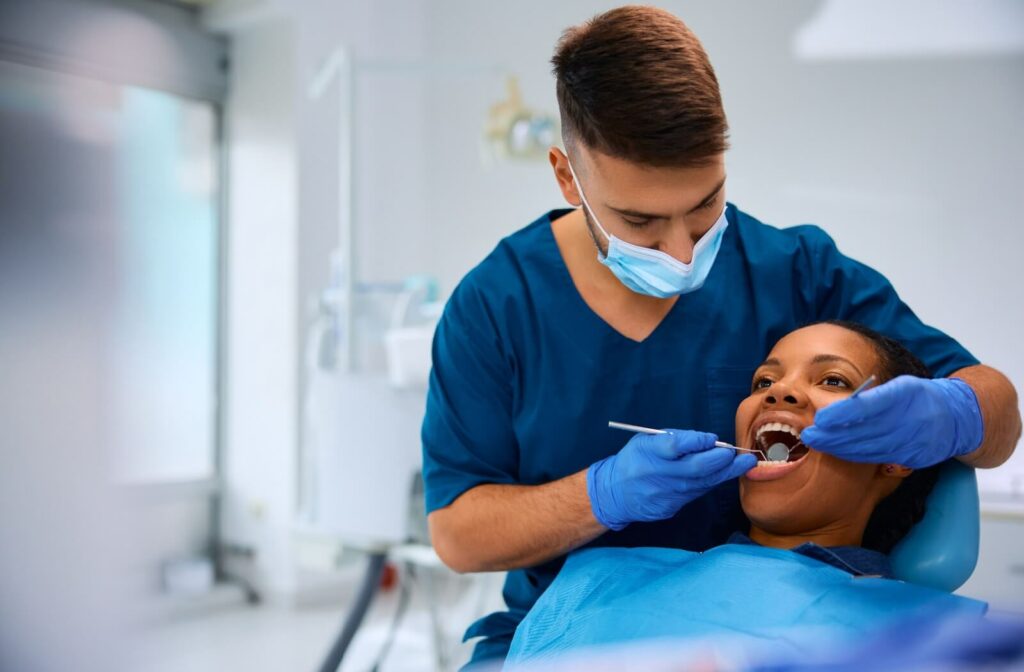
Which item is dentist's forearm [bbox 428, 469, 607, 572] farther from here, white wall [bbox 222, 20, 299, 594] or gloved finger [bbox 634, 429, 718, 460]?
white wall [bbox 222, 20, 299, 594]

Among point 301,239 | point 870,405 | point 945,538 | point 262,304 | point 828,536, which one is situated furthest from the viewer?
point 262,304

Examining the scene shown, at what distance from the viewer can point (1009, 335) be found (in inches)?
80.8

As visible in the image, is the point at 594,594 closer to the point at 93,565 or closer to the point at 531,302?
the point at 531,302

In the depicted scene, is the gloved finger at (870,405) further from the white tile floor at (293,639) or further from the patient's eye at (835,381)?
the white tile floor at (293,639)

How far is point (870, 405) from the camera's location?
2.94ft

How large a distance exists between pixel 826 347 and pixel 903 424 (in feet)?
0.64

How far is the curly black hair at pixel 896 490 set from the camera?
3.64ft

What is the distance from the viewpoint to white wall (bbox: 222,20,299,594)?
346 cm

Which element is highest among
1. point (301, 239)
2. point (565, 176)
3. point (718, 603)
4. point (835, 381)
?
point (301, 239)

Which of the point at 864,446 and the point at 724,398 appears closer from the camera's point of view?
the point at 864,446

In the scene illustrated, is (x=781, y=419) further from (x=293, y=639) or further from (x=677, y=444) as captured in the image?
(x=293, y=639)

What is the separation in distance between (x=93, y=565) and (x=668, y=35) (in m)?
3.10

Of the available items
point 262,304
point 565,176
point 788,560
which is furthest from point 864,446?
point 262,304

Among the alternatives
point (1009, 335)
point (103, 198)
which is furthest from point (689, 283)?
point (103, 198)
